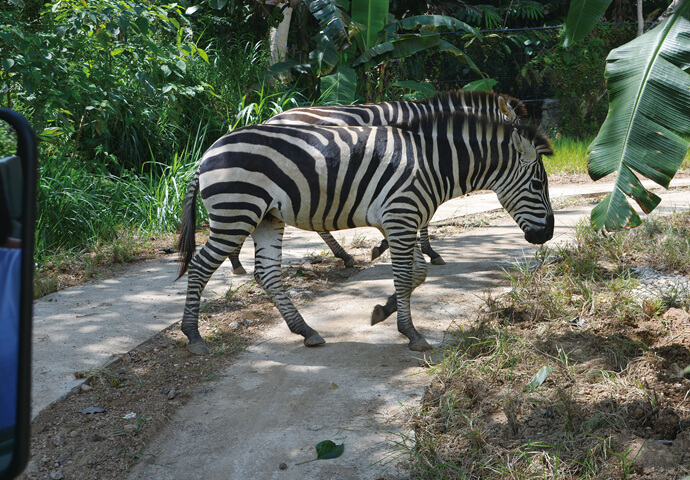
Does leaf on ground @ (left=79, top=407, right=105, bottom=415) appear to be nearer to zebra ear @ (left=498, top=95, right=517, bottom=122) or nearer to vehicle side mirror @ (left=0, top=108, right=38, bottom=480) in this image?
vehicle side mirror @ (left=0, top=108, right=38, bottom=480)

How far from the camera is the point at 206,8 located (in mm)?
13008

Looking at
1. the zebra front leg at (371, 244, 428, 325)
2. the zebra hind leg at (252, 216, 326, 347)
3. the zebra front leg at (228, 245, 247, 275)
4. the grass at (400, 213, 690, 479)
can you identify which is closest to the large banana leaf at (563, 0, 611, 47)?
the grass at (400, 213, 690, 479)

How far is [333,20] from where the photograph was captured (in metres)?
9.80

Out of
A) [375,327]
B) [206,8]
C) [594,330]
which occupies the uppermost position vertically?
[206,8]

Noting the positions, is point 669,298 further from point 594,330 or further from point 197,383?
point 197,383

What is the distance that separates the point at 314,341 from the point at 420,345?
0.80 m

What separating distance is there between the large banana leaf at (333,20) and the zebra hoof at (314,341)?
21.3ft

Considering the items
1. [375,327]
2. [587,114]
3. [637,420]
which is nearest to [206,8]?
[587,114]

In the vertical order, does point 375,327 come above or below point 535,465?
below

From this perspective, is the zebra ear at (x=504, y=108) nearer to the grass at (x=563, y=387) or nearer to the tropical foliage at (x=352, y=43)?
the grass at (x=563, y=387)

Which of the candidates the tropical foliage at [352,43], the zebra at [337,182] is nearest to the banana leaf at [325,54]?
the tropical foliage at [352,43]

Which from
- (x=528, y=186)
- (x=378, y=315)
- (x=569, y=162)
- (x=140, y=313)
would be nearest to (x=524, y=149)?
(x=528, y=186)

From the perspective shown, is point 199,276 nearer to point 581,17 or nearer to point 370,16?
point 581,17

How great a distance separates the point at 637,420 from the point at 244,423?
2148 mm
